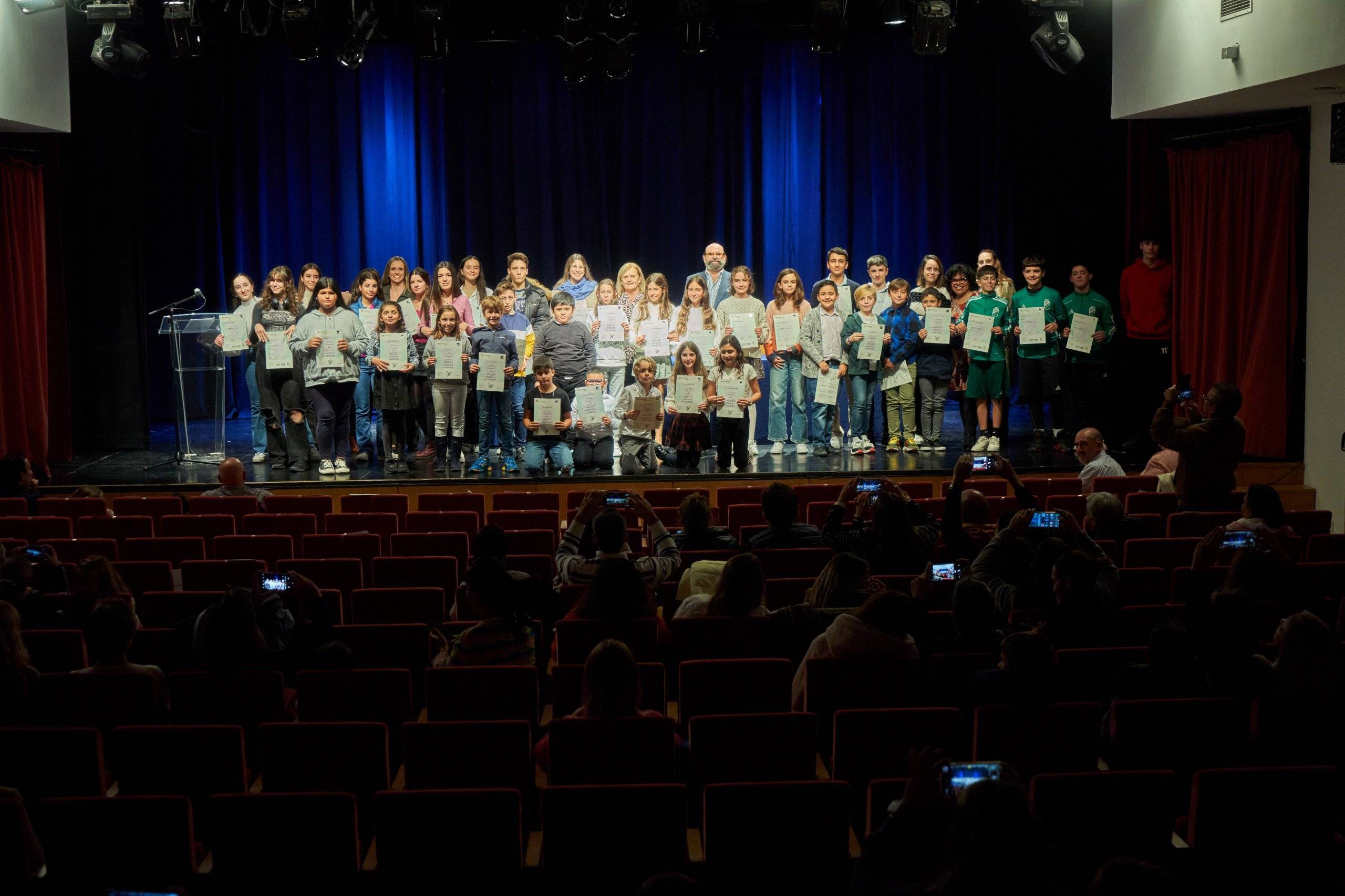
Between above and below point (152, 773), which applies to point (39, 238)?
above

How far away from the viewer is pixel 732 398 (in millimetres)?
10383

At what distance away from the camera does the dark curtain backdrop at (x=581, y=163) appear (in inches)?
551

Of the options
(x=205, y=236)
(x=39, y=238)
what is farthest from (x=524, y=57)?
(x=39, y=238)

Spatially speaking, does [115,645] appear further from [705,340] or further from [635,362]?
[705,340]

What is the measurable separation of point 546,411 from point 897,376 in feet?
10.6

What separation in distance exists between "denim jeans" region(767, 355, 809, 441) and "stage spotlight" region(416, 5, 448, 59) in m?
4.04

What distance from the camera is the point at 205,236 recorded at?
14.4 metres

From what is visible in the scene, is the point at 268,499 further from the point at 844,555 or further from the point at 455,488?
the point at 844,555

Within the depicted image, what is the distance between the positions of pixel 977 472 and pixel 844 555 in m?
5.10

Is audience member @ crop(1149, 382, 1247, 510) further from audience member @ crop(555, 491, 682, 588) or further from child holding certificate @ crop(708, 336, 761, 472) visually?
child holding certificate @ crop(708, 336, 761, 472)

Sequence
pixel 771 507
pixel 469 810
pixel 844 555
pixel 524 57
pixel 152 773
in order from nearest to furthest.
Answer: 1. pixel 469 810
2. pixel 152 773
3. pixel 844 555
4. pixel 771 507
5. pixel 524 57

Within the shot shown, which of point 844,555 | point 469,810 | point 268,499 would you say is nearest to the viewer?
point 469,810

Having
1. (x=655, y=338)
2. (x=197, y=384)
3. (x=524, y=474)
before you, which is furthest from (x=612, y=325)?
(x=197, y=384)

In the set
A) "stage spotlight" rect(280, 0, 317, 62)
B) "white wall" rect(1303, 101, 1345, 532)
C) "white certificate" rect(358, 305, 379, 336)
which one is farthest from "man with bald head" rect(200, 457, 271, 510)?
"white wall" rect(1303, 101, 1345, 532)
